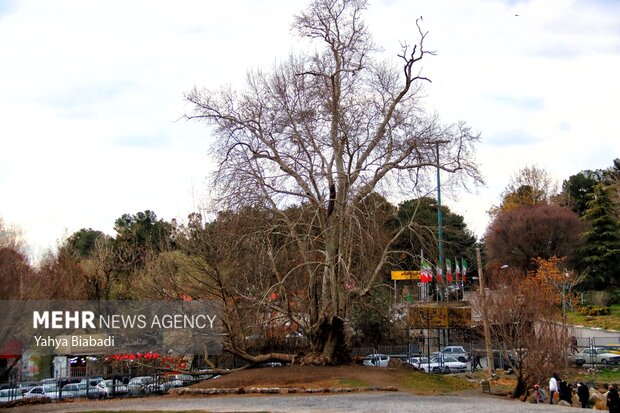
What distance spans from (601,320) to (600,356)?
56.9 feet

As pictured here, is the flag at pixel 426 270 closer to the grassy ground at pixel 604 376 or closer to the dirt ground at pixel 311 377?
the dirt ground at pixel 311 377

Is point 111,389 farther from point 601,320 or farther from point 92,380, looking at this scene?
point 601,320

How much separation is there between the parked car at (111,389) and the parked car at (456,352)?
20.6 metres

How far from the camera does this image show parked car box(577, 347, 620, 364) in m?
40.5

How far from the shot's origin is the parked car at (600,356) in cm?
4050

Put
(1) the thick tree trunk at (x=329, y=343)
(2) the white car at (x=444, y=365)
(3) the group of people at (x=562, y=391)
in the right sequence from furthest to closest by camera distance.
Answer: (2) the white car at (x=444, y=365)
(1) the thick tree trunk at (x=329, y=343)
(3) the group of people at (x=562, y=391)

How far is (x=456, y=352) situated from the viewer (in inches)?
1865

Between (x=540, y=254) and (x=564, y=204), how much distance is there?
14.0 m

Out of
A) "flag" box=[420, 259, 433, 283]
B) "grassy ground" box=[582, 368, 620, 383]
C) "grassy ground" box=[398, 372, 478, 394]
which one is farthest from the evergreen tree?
"grassy ground" box=[398, 372, 478, 394]

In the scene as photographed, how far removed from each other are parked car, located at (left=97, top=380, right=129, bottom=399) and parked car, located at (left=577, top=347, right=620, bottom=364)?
25.6 meters

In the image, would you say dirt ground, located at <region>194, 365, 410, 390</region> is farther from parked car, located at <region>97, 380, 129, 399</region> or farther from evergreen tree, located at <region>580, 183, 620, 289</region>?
evergreen tree, located at <region>580, 183, 620, 289</region>

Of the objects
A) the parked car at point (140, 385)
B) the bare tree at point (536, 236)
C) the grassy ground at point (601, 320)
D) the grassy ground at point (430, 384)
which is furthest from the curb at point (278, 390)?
the bare tree at point (536, 236)

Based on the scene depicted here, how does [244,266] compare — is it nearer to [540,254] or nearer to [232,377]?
[232,377]

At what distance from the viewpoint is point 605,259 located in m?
62.9
